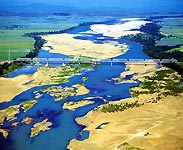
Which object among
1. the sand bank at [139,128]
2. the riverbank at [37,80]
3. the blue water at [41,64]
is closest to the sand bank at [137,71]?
the riverbank at [37,80]

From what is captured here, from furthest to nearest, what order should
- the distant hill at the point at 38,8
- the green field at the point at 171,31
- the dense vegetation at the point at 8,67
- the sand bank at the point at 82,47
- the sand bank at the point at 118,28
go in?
the distant hill at the point at 38,8, the sand bank at the point at 118,28, the green field at the point at 171,31, the sand bank at the point at 82,47, the dense vegetation at the point at 8,67

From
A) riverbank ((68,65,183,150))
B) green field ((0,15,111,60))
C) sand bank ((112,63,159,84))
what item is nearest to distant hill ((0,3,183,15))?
green field ((0,15,111,60))

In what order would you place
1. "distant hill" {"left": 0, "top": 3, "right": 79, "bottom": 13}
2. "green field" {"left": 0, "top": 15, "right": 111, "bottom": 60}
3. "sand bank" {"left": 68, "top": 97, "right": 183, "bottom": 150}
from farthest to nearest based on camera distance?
"distant hill" {"left": 0, "top": 3, "right": 79, "bottom": 13} → "green field" {"left": 0, "top": 15, "right": 111, "bottom": 60} → "sand bank" {"left": 68, "top": 97, "right": 183, "bottom": 150}

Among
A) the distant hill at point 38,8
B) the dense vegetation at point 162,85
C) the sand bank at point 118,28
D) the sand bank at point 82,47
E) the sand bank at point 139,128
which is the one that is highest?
the distant hill at point 38,8

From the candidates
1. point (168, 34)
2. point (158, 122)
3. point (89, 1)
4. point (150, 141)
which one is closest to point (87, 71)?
point (158, 122)

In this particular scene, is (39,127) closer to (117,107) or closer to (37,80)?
(117,107)

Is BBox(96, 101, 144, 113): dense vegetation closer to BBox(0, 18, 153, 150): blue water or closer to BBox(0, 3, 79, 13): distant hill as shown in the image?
BBox(0, 18, 153, 150): blue water

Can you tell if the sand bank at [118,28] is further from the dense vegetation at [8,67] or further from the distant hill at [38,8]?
the dense vegetation at [8,67]

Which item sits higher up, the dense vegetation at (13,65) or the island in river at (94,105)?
the dense vegetation at (13,65)
